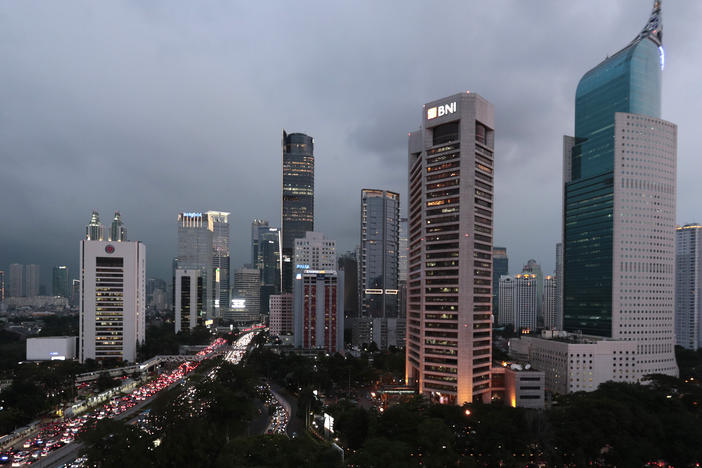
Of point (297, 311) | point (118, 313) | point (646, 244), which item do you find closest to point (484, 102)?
point (646, 244)

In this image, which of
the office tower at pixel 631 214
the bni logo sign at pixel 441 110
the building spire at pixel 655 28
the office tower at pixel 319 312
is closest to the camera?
the bni logo sign at pixel 441 110

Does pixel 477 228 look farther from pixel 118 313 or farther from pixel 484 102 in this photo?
→ pixel 118 313

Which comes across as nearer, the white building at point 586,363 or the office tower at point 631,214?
the white building at point 586,363

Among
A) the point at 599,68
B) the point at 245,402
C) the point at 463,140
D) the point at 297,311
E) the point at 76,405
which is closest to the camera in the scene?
the point at 245,402

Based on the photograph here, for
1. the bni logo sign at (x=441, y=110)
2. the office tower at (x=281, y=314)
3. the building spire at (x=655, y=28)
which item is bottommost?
the office tower at (x=281, y=314)

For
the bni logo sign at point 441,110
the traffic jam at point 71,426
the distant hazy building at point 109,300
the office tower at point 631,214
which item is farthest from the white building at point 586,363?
the distant hazy building at point 109,300

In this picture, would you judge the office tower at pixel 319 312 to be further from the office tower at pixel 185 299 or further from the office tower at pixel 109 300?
the office tower at pixel 185 299

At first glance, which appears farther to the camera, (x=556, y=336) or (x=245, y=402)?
(x=556, y=336)

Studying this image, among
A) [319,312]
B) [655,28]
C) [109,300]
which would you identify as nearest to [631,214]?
[655,28]
